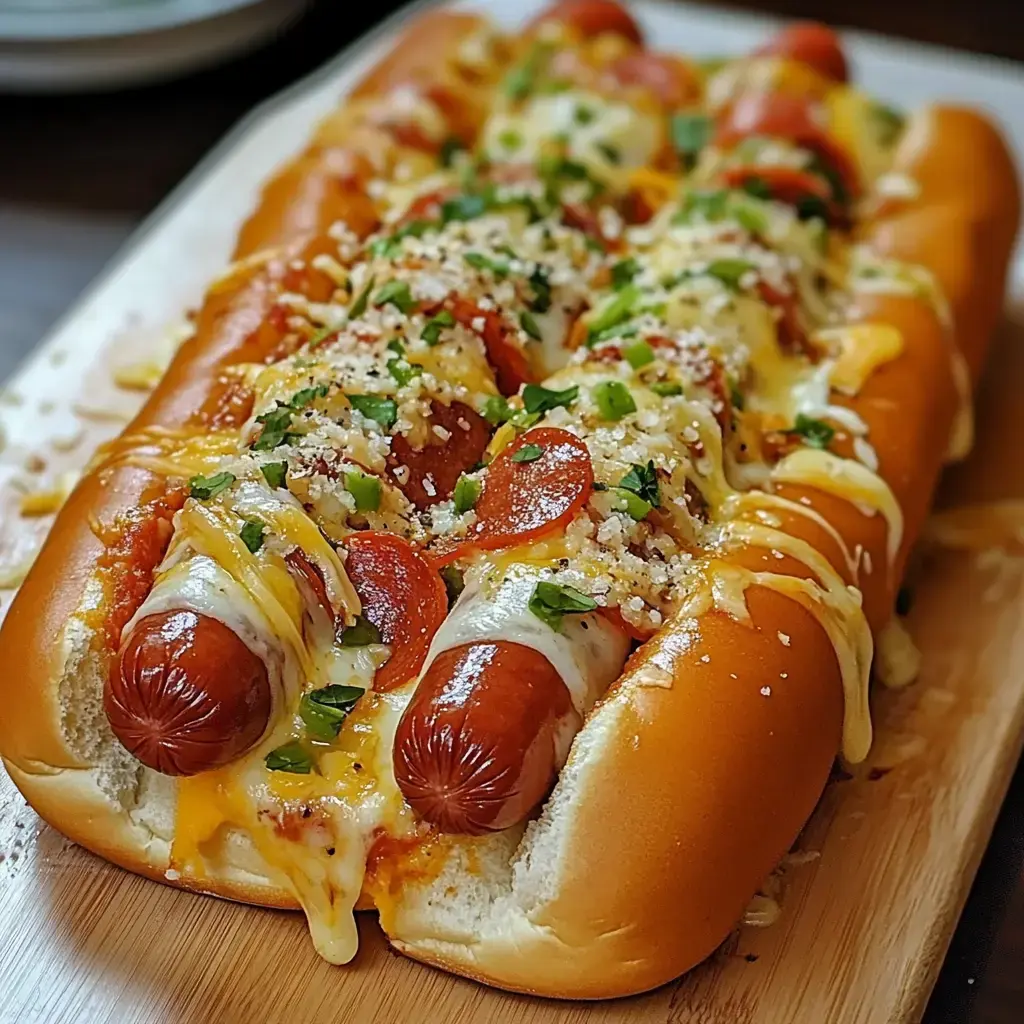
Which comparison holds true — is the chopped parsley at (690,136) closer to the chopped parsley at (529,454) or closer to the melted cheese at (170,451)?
the chopped parsley at (529,454)

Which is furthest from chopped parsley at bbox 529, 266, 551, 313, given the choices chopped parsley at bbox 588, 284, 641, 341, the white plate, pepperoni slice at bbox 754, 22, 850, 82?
the white plate

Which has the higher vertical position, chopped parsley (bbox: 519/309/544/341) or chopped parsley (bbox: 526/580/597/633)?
chopped parsley (bbox: 526/580/597/633)

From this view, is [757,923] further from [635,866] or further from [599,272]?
[599,272]

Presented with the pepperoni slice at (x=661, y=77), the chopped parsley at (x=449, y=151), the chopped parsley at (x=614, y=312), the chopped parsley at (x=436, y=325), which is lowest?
the pepperoni slice at (x=661, y=77)

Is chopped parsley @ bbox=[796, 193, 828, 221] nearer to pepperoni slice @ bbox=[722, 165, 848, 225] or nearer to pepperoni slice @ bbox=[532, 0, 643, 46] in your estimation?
pepperoni slice @ bbox=[722, 165, 848, 225]

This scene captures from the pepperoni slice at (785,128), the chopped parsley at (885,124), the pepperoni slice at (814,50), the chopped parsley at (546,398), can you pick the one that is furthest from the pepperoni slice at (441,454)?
the pepperoni slice at (814,50)

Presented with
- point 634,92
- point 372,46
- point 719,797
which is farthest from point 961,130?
→ point 719,797
